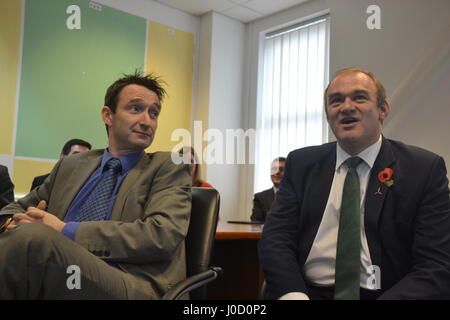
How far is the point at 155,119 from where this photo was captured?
71.4 inches

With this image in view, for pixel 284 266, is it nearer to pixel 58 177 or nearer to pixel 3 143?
pixel 58 177

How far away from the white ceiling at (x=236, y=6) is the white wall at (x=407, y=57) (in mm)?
1409

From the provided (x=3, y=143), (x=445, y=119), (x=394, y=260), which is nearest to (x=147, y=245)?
(x=394, y=260)

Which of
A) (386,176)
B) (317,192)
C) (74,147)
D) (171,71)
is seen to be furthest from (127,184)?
(171,71)

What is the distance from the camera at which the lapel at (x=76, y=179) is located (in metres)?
1.66

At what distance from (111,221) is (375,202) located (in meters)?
0.92

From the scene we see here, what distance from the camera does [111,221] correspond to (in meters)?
1.47

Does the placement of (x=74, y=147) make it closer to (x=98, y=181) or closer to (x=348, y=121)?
(x=98, y=181)

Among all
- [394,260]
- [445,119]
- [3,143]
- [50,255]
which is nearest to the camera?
[50,255]

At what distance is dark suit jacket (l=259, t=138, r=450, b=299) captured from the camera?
1.33 meters

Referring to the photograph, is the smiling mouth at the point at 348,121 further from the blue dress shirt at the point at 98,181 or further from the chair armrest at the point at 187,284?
the blue dress shirt at the point at 98,181

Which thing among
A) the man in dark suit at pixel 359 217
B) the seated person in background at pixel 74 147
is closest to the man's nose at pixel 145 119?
the man in dark suit at pixel 359 217

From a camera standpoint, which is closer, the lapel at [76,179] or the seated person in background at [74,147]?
the lapel at [76,179]
